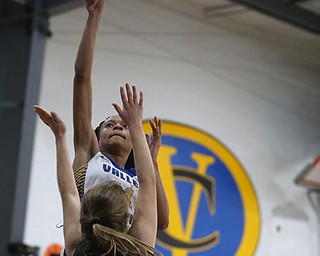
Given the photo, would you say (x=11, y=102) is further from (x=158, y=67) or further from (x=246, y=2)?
(x=246, y=2)

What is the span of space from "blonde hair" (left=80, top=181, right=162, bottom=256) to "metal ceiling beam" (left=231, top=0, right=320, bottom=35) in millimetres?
7001

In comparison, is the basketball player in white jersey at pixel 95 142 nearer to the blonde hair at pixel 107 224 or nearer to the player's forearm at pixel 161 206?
the player's forearm at pixel 161 206

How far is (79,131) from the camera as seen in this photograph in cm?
382

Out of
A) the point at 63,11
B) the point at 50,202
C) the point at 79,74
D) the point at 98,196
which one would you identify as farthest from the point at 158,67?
the point at 98,196

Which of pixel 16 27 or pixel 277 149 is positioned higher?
pixel 16 27

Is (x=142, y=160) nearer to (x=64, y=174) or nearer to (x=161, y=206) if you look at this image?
(x=64, y=174)

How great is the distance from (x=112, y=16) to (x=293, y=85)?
3582 millimetres

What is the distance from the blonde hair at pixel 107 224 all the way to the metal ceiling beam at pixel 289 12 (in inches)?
276

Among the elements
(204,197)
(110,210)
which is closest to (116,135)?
(110,210)

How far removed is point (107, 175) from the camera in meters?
3.60

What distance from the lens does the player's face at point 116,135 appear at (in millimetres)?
3709

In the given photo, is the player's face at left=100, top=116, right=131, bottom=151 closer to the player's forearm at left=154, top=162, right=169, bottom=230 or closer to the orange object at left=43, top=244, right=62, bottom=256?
the player's forearm at left=154, top=162, right=169, bottom=230

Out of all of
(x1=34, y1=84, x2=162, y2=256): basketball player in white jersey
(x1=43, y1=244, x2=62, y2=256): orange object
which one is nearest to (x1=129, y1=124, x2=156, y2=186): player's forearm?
(x1=34, y1=84, x2=162, y2=256): basketball player in white jersey

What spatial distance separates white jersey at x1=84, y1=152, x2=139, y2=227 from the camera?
360cm
